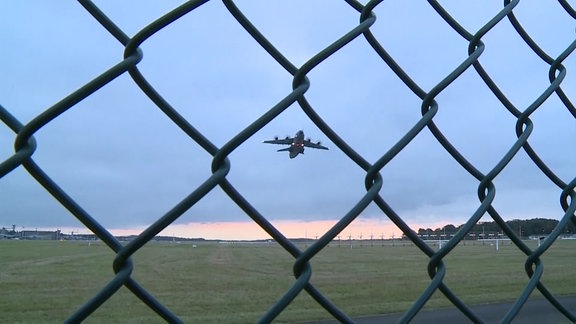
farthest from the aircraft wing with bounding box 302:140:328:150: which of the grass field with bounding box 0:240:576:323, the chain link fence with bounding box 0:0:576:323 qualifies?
the grass field with bounding box 0:240:576:323

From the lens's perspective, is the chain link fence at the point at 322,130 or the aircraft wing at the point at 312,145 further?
the aircraft wing at the point at 312,145

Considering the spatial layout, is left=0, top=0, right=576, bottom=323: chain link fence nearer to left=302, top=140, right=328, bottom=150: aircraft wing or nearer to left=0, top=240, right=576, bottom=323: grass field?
left=302, top=140, right=328, bottom=150: aircraft wing

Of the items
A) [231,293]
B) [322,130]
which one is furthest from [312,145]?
[231,293]

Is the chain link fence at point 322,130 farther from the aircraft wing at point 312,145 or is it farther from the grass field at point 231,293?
the grass field at point 231,293

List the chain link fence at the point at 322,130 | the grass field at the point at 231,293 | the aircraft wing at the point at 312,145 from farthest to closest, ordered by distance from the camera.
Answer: the grass field at the point at 231,293 < the aircraft wing at the point at 312,145 < the chain link fence at the point at 322,130

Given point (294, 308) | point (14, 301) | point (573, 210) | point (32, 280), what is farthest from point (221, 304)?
point (573, 210)

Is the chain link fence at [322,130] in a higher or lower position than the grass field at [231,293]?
lower

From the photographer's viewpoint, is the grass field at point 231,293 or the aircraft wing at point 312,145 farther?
the grass field at point 231,293

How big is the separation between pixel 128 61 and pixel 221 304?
16.4m

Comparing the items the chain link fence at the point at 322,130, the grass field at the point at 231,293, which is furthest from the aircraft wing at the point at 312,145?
the grass field at the point at 231,293

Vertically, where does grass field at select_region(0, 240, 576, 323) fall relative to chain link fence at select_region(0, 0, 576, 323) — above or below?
above

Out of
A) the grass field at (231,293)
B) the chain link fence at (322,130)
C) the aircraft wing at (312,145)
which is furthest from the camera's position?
the grass field at (231,293)

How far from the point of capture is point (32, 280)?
929 inches

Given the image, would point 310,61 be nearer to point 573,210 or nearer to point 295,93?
point 295,93
